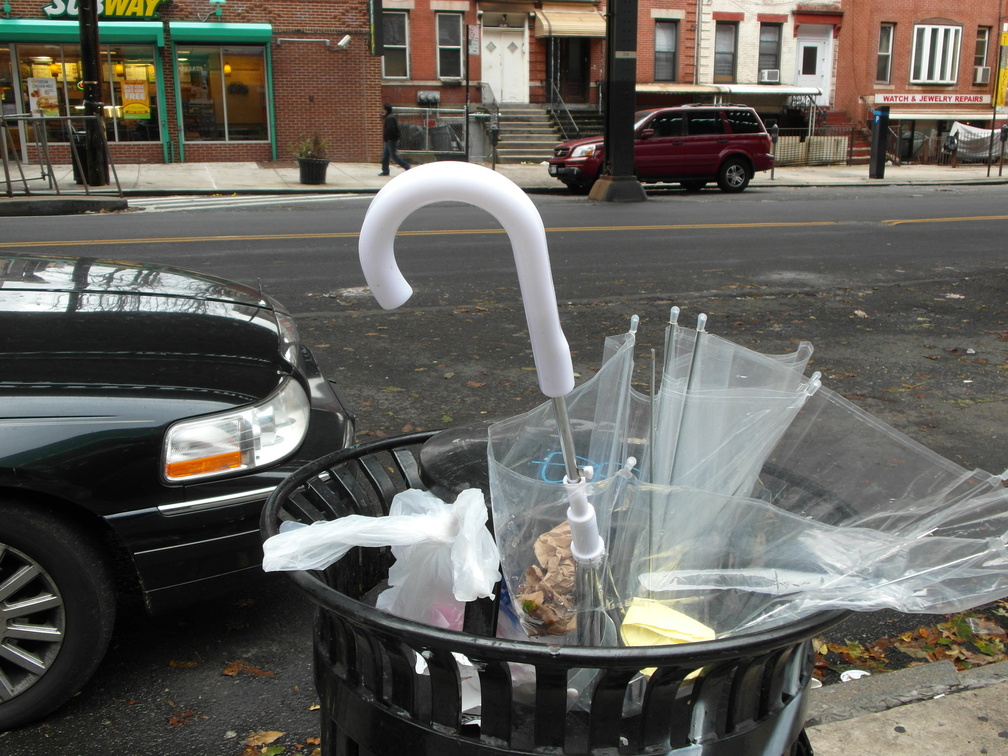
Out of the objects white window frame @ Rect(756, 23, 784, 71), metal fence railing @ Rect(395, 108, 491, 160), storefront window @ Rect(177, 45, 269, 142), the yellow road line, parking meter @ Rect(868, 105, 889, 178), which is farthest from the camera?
white window frame @ Rect(756, 23, 784, 71)

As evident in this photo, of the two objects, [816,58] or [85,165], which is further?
[816,58]

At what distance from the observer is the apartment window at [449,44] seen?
28219 mm

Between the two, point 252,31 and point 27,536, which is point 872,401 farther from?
point 252,31

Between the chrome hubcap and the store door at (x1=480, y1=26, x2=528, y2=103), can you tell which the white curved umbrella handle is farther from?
the store door at (x1=480, y1=26, x2=528, y2=103)

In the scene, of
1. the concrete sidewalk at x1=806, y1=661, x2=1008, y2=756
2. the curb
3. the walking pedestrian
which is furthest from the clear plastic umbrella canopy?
Answer: the walking pedestrian

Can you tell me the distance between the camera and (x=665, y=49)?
102ft

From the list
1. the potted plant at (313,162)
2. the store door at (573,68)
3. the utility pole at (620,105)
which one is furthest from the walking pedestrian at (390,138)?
the store door at (573,68)

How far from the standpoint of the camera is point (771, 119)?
3203 centimetres

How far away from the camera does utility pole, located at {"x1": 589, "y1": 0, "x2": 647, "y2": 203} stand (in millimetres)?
16234

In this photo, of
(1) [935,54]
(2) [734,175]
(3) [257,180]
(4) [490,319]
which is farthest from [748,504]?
(1) [935,54]

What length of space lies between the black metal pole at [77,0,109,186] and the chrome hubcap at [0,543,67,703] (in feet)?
55.7

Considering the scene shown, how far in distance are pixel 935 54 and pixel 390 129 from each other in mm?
22579

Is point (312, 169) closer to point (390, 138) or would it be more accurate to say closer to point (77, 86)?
point (390, 138)

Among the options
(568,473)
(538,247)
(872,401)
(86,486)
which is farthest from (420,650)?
(872,401)
